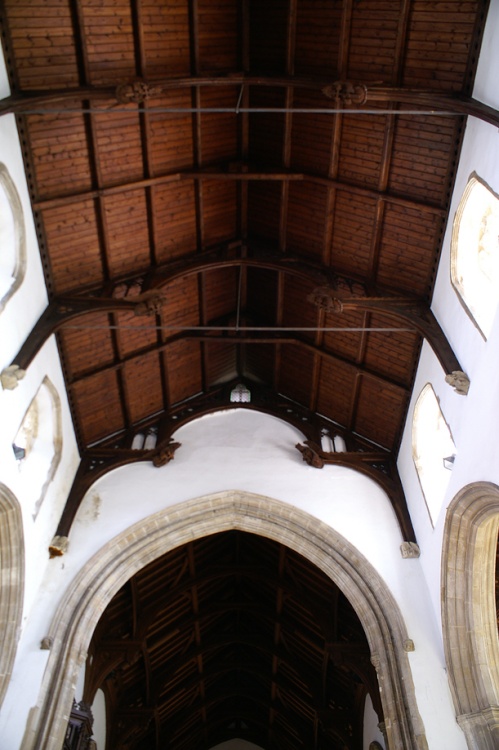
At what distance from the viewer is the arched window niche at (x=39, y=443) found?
37.6 feet

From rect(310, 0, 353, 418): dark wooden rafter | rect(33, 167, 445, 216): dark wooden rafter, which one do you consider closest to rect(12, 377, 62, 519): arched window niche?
rect(33, 167, 445, 216): dark wooden rafter

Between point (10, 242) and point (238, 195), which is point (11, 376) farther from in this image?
point (238, 195)

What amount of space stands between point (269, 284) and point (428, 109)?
16.0ft

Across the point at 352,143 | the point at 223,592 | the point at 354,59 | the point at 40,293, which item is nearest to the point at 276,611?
the point at 223,592

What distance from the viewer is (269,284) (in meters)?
14.6

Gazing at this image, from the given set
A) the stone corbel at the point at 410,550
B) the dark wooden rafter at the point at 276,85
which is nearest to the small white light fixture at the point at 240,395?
the stone corbel at the point at 410,550

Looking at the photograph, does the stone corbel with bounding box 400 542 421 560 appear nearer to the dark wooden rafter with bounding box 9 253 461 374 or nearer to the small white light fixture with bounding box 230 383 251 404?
the dark wooden rafter with bounding box 9 253 461 374

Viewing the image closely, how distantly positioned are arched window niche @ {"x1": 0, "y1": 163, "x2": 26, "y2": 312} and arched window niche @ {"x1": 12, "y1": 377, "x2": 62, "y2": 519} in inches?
78.2

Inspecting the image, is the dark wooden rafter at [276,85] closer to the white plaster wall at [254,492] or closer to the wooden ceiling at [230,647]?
the white plaster wall at [254,492]

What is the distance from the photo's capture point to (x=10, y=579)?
36.4 ft

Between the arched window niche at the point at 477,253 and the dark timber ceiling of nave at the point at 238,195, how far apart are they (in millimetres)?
665

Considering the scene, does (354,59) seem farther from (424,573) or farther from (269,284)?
(424,573)

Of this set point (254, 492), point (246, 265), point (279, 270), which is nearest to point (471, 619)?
point (254, 492)

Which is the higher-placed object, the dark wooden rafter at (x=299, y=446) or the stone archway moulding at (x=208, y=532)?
the dark wooden rafter at (x=299, y=446)
